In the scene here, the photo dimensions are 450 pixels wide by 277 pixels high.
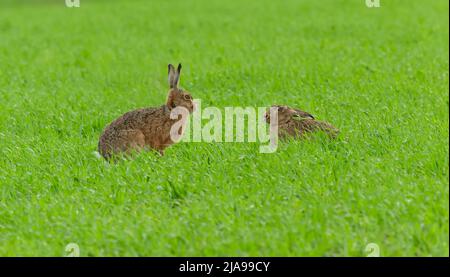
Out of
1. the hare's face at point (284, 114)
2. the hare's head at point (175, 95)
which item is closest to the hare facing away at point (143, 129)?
the hare's head at point (175, 95)

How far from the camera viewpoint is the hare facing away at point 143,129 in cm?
819

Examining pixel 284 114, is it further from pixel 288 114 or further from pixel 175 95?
pixel 175 95

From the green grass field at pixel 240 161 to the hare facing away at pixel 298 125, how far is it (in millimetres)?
216

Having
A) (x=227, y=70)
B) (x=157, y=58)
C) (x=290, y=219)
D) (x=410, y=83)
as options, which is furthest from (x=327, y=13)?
(x=290, y=219)

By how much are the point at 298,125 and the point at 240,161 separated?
115 cm

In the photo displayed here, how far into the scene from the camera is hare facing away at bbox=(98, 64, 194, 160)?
8.19 meters

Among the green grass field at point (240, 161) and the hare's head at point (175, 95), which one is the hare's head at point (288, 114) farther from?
the hare's head at point (175, 95)

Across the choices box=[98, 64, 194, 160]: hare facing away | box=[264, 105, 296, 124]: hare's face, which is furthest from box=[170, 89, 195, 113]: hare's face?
box=[264, 105, 296, 124]: hare's face

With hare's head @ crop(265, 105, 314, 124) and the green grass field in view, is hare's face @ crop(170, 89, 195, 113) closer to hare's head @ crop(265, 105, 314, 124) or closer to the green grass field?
the green grass field

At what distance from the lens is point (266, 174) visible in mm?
7074

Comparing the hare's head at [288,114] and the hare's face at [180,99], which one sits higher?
the hare's face at [180,99]

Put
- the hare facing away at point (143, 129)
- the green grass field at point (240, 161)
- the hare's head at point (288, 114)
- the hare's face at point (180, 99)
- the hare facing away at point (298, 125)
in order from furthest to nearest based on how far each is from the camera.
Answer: the hare's face at point (180, 99) < the hare's head at point (288, 114) < the hare facing away at point (298, 125) < the hare facing away at point (143, 129) < the green grass field at point (240, 161)
